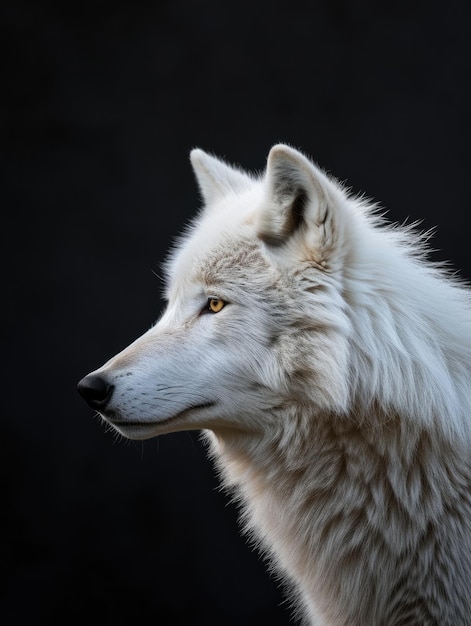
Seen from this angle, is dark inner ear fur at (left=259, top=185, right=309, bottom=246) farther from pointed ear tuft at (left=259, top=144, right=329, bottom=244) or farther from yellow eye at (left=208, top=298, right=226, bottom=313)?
yellow eye at (left=208, top=298, right=226, bottom=313)

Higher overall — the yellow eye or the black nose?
the yellow eye

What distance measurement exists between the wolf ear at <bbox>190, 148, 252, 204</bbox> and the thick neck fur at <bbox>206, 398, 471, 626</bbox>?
1049 mm

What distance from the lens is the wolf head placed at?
2484 millimetres

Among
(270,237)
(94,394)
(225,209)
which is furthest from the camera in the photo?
(225,209)

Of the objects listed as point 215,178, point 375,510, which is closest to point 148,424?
point 375,510

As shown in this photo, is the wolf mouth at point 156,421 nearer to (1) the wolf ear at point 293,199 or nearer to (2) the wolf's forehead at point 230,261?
(2) the wolf's forehead at point 230,261

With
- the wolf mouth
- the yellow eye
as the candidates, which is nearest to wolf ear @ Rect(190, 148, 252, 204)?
the yellow eye

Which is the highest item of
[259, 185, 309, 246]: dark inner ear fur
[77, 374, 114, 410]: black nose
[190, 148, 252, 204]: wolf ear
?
[190, 148, 252, 204]: wolf ear

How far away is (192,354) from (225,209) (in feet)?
2.19

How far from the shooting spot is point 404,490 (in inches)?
101

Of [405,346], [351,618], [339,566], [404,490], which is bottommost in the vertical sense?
[351,618]

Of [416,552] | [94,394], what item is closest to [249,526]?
[416,552]

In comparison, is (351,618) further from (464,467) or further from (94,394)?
(94,394)

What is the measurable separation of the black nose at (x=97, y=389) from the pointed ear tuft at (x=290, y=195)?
0.72 meters
